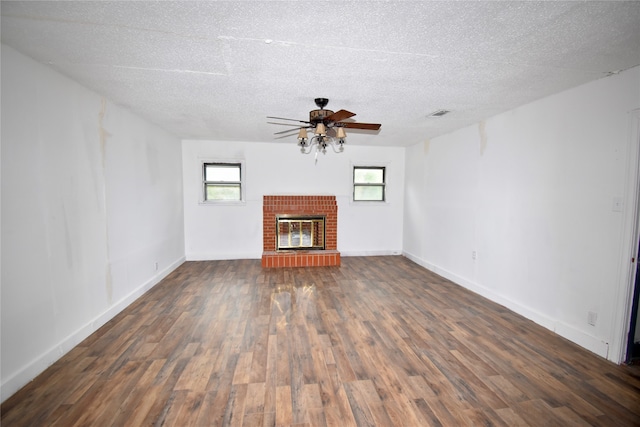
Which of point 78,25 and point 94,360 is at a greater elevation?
point 78,25

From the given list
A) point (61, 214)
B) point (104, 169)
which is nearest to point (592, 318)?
point (61, 214)

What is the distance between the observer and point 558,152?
2.76m

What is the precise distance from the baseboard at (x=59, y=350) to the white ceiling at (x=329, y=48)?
2283 mm

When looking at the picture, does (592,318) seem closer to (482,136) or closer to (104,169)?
(482,136)

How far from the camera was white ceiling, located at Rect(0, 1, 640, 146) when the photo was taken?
4.99 ft

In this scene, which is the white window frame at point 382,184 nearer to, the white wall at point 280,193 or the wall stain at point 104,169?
the white wall at point 280,193

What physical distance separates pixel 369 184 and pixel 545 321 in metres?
3.93

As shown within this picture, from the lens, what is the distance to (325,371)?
2123 mm

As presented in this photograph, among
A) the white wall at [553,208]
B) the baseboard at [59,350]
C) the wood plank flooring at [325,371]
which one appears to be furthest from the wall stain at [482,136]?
the baseboard at [59,350]

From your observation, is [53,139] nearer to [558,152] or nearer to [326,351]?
[326,351]

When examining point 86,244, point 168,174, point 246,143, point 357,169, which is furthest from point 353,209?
point 86,244

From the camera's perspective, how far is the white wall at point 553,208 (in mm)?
2305

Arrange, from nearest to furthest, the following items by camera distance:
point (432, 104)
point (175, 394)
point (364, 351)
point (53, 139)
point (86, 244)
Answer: point (175, 394) → point (53, 139) → point (364, 351) → point (86, 244) → point (432, 104)

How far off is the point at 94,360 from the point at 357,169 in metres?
5.17
